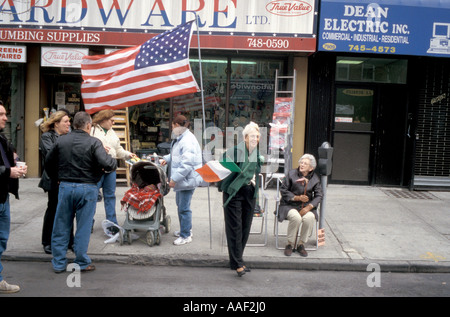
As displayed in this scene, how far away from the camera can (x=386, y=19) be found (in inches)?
369

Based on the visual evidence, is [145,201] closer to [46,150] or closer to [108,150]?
[108,150]

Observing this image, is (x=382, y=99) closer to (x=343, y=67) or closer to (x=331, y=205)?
(x=343, y=67)

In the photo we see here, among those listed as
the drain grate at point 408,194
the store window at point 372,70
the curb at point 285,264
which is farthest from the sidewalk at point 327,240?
the store window at point 372,70

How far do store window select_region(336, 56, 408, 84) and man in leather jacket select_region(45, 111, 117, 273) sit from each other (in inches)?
273

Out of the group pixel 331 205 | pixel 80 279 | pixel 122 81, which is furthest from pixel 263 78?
pixel 80 279

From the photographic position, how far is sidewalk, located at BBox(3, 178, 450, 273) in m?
5.93

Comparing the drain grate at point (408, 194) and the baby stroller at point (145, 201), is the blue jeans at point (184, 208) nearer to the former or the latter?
the baby stroller at point (145, 201)

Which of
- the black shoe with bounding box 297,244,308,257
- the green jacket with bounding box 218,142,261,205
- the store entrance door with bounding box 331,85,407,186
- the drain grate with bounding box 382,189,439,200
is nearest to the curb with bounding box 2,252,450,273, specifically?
the black shoe with bounding box 297,244,308,257

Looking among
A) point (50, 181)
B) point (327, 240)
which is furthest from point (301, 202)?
point (50, 181)

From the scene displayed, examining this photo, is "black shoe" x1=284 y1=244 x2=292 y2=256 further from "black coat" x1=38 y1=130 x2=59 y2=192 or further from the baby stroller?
"black coat" x1=38 y1=130 x2=59 y2=192

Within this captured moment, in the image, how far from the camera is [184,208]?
21.1 ft

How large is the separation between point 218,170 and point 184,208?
1.18m

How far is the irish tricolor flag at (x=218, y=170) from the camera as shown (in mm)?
5445

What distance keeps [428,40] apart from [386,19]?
3.29ft
